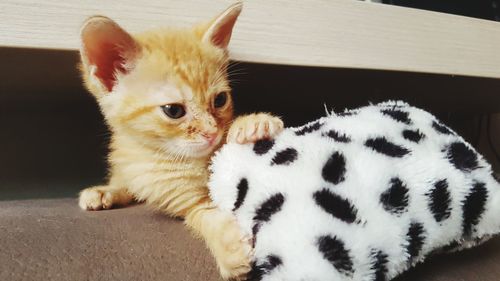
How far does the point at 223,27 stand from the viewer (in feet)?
2.35

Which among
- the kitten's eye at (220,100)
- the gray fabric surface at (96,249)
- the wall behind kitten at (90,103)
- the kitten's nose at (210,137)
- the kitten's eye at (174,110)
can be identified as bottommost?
the wall behind kitten at (90,103)

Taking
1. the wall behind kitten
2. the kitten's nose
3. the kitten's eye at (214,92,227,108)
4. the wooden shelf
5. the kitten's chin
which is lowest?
the wall behind kitten

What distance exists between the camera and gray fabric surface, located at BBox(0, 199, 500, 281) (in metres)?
0.47

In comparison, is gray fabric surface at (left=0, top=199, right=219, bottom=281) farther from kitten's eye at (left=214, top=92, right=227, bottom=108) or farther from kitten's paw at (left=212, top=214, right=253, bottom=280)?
kitten's eye at (left=214, top=92, right=227, bottom=108)

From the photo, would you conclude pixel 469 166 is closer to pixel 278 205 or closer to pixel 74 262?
pixel 278 205

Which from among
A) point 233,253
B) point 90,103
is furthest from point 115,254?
point 90,103

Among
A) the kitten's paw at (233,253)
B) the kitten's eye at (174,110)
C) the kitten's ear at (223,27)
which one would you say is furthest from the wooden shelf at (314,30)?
the kitten's paw at (233,253)

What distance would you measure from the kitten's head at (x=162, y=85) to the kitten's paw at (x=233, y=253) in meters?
0.18

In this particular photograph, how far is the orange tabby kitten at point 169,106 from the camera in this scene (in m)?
0.64

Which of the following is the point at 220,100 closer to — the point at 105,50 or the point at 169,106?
the point at 169,106

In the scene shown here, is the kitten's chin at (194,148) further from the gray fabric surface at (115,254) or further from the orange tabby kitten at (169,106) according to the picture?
the gray fabric surface at (115,254)

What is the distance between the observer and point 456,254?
22.5 inches

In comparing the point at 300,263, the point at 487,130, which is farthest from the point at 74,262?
the point at 487,130

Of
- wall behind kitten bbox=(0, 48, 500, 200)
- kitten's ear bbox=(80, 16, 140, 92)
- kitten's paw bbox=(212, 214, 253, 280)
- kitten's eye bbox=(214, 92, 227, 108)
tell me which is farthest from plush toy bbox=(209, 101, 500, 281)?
wall behind kitten bbox=(0, 48, 500, 200)
